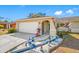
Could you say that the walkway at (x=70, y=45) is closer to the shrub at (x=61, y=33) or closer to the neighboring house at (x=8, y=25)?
the shrub at (x=61, y=33)

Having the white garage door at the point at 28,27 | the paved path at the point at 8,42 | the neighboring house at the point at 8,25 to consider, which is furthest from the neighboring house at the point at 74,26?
the neighboring house at the point at 8,25

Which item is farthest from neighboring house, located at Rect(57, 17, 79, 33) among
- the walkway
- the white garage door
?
the white garage door

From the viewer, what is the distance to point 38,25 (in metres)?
3.44

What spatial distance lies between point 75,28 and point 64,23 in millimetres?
219

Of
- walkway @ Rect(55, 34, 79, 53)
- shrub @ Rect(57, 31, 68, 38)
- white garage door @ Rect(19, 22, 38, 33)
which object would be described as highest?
white garage door @ Rect(19, 22, 38, 33)

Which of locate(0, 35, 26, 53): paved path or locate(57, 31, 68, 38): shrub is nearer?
locate(0, 35, 26, 53): paved path

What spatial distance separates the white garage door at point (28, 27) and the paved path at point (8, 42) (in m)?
0.21

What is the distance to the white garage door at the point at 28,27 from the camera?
3.44 metres

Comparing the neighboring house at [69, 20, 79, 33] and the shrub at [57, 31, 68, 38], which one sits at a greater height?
the neighboring house at [69, 20, 79, 33]

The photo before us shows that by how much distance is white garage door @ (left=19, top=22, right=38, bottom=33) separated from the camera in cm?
344

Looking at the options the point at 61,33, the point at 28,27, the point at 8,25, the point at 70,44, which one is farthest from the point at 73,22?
the point at 8,25

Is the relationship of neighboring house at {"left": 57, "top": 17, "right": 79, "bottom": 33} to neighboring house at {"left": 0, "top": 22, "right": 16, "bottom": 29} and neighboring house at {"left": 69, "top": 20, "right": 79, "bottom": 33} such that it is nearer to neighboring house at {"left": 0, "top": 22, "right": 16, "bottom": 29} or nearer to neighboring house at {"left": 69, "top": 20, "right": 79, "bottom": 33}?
neighboring house at {"left": 69, "top": 20, "right": 79, "bottom": 33}

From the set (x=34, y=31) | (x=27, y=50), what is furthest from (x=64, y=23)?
(x=27, y=50)

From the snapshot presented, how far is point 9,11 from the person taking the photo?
11.0ft
